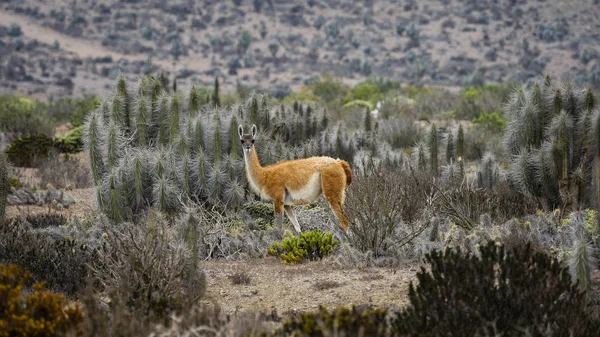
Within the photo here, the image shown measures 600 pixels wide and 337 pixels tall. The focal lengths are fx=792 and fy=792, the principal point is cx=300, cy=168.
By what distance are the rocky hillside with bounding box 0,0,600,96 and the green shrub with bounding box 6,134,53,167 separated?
74.4 feet

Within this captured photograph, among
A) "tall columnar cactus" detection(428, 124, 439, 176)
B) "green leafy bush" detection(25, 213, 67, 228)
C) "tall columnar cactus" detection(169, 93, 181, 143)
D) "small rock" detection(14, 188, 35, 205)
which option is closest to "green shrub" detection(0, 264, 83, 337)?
"green leafy bush" detection(25, 213, 67, 228)

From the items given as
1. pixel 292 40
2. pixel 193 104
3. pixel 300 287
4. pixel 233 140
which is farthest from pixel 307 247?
pixel 292 40

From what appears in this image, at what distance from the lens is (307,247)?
9.22 m

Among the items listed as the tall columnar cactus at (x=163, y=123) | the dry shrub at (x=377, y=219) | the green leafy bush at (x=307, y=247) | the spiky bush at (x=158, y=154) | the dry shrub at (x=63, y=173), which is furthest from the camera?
the dry shrub at (x=63, y=173)

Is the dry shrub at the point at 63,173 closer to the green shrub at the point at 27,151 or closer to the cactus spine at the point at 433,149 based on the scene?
the green shrub at the point at 27,151

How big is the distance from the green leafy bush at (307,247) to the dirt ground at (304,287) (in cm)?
17

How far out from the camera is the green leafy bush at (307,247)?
359 inches

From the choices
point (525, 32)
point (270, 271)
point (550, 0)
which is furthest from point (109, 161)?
point (550, 0)

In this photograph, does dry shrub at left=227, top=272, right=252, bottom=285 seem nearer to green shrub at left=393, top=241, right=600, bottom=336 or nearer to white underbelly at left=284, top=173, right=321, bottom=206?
white underbelly at left=284, top=173, right=321, bottom=206

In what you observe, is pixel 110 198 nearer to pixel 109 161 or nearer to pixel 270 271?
pixel 109 161

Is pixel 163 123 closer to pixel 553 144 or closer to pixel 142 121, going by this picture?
pixel 142 121

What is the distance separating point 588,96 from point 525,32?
41145mm

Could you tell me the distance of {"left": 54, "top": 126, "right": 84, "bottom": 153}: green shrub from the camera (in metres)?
18.7

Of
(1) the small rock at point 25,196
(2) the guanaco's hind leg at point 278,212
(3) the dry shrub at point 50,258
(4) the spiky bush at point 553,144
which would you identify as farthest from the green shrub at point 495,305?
(1) the small rock at point 25,196
